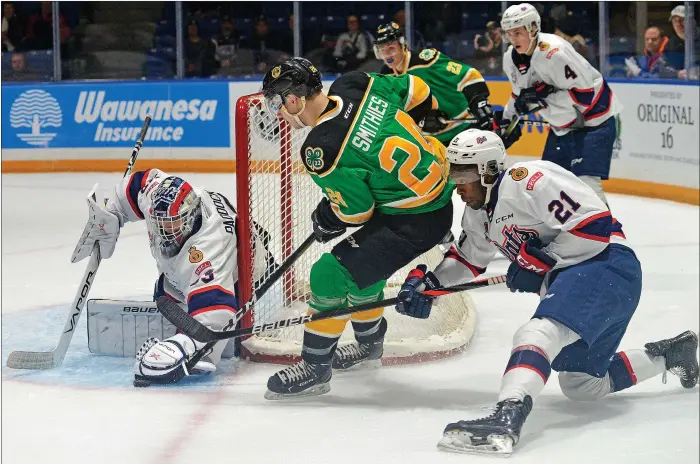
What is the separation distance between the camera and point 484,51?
28.3 feet

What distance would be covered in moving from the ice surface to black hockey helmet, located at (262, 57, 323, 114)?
0.92 metres

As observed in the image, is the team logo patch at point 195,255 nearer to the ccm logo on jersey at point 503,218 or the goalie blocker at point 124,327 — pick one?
the goalie blocker at point 124,327

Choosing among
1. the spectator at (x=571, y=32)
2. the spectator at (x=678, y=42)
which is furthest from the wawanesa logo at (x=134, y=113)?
the spectator at (x=678, y=42)

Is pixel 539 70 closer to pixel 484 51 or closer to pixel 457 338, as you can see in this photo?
pixel 457 338

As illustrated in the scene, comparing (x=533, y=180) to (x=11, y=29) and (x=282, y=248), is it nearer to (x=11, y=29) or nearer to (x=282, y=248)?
(x=282, y=248)

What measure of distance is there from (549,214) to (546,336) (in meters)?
0.32

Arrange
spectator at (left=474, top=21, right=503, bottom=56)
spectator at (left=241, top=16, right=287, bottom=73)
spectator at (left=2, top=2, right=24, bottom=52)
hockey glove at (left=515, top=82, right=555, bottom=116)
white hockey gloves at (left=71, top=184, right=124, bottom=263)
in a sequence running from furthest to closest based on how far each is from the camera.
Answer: spectator at (left=2, top=2, right=24, bottom=52), spectator at (left=241, top=16, right=287, bottom=73), spectator at (left=474, top=21, right=503, bottom=56), hockey glove at (left=515, top=82, right=555, bottom=116), white hockey gloves at (left=71, top=184, right=124, bottom=263)

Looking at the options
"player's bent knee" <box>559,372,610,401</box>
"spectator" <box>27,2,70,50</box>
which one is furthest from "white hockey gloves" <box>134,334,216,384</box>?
"spectator" <box>27,2,70,50</box>

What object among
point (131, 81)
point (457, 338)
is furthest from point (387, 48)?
point (131, 81)

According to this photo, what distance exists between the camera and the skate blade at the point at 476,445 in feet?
9.65

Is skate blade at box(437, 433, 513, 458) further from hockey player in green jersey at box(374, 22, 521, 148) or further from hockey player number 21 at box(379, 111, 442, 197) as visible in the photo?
hockey player in green jersey at box(374, 22, 521, 148)

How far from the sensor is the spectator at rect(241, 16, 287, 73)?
9.12 m

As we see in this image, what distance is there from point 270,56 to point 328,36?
18.7 inches

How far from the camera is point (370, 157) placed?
344 cm
